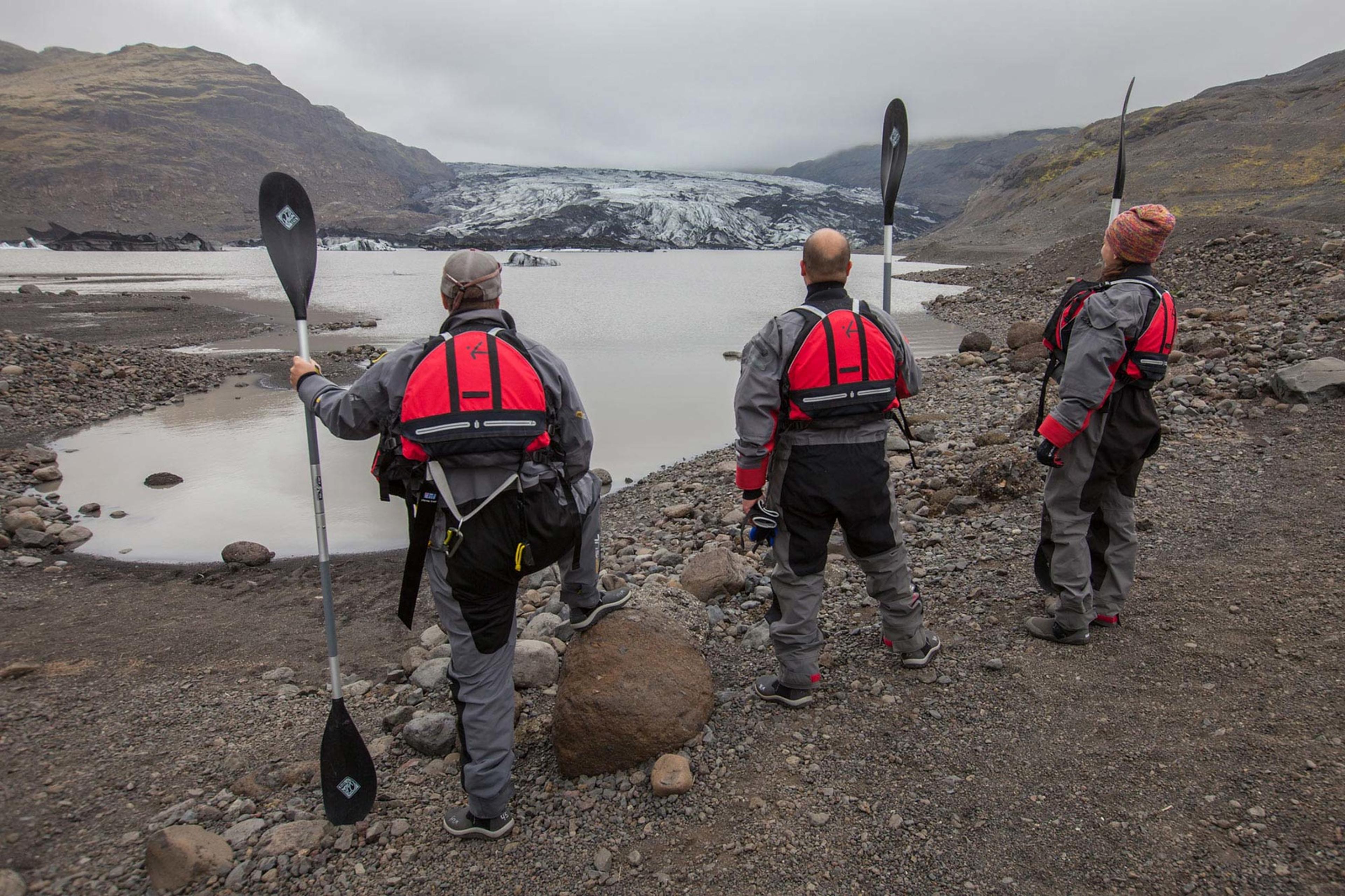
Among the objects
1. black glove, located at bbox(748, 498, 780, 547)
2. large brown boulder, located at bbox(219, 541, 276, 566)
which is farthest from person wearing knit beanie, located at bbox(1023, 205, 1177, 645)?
large brown boulder, located at bbox(219, 541, 276, 566)

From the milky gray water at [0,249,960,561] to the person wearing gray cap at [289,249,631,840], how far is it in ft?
17.0

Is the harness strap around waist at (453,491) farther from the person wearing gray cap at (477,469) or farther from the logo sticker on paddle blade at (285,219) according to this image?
the logo sticker on paddle blade at (285,219)

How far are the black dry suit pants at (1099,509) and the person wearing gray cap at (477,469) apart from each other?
9.07 feet

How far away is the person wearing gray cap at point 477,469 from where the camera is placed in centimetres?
314

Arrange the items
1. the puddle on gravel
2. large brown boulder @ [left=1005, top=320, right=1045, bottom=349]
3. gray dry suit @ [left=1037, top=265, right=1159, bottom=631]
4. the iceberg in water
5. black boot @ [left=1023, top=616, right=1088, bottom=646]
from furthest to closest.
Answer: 1. the iceberg in water
2. large brown boulder @ [left=1005, top=320, right=1045, bottom=349]
3. the puddle on gravel
4. black boot @ [left=1023, top=616, right=1088, bottom=646]
5. gray dry suit @ [left=1037, top=265, right=1159, bottom=631]

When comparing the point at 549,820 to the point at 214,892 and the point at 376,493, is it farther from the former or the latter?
the point at 376,493

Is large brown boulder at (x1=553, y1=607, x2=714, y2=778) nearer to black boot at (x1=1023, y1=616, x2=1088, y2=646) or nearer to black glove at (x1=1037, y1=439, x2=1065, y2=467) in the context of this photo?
black boot at (x1=1023, y1=616, x2=1088, y2=646)

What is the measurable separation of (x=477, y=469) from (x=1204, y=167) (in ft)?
185

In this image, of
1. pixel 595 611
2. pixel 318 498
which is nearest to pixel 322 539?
pixel 318 498

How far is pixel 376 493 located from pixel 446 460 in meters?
7.60

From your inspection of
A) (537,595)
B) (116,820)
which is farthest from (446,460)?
(537,595)

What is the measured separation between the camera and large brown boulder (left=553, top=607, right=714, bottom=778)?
3.75 metres

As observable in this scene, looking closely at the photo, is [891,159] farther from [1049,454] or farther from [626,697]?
[626,697]

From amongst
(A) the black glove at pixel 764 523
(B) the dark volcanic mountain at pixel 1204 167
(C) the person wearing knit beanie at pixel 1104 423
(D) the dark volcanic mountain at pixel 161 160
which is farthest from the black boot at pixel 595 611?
(D) the dark volcanic mountain at pixel 161 160
